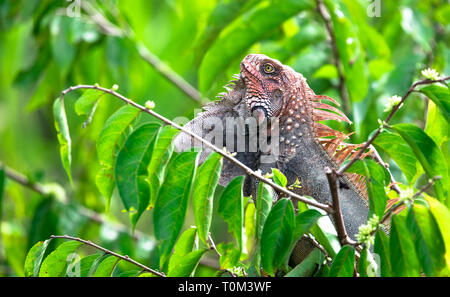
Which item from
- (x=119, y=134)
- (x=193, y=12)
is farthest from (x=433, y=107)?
(x=193, y=12)

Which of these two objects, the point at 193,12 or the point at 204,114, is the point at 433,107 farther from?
the point at 193,12

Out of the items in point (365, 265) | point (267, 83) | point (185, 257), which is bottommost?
point (365, 265)

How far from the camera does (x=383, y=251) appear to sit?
5.24 ft

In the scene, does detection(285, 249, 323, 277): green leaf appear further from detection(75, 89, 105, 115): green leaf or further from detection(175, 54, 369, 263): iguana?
detection(75, 89, 105, 115): green leaf

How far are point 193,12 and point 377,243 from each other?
11.6 feet

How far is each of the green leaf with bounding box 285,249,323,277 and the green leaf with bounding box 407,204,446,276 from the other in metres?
0.35

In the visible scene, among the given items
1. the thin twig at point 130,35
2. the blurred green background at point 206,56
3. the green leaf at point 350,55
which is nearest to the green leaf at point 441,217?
the blurred green background at point 206,56

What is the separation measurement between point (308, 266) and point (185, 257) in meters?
0.36

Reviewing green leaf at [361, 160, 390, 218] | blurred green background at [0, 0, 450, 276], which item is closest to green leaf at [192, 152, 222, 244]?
green leaf at [361, 160, 390, 218]

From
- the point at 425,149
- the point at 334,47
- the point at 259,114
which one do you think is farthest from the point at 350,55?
the point at 425,149

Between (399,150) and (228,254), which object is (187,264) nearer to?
(228,254)

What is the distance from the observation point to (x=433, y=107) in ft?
6.30

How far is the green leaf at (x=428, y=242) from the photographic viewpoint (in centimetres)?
145

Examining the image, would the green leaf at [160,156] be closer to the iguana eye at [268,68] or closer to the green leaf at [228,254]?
the green leaf at [228,254]
